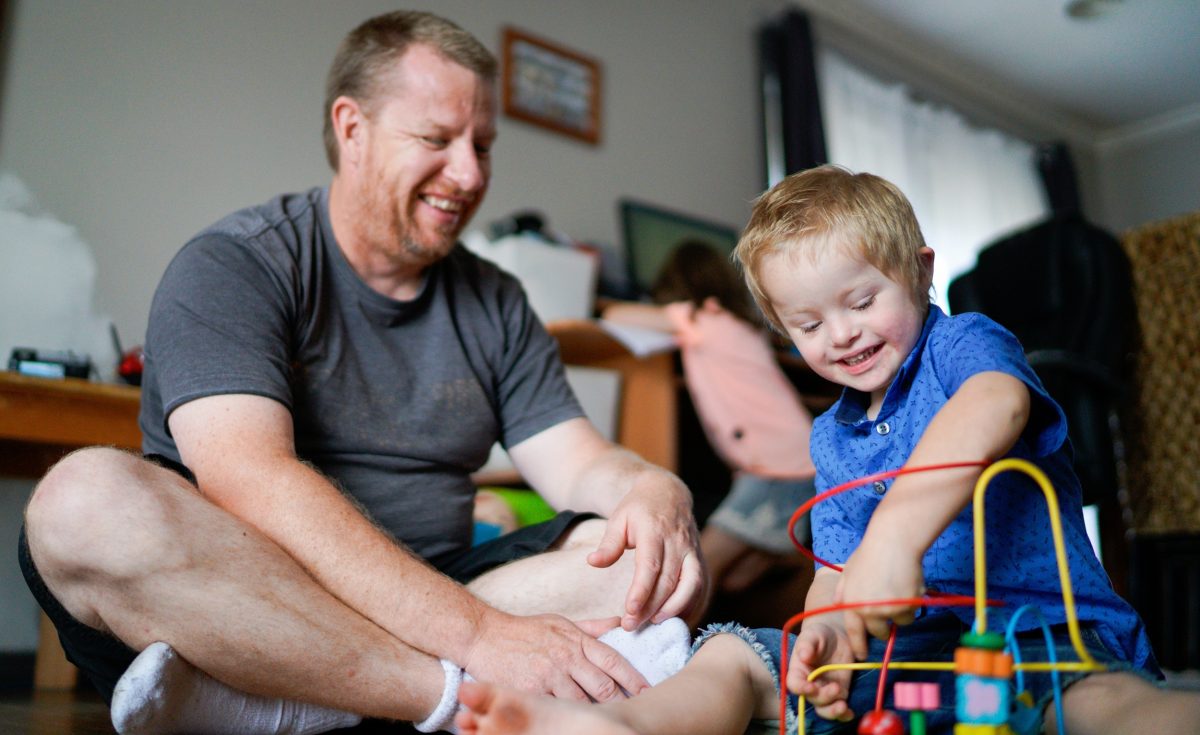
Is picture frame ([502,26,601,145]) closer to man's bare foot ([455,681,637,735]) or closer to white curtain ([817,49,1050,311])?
white curtain ([817,49,1050,311])

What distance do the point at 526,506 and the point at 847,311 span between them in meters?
1.14

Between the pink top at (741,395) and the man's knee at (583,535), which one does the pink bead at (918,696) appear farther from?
the pink top at (741,395)

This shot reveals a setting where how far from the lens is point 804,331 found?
2.77 feet

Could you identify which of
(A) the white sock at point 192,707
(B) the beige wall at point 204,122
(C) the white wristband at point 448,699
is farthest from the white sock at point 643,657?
(B) the beige wall at point 204,122

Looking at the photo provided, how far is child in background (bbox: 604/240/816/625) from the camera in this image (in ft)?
6.82

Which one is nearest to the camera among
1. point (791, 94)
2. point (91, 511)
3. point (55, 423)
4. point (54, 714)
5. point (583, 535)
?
point (91, 511)

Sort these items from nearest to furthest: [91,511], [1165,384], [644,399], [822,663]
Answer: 1. [822,663]
2. [91,511]
3. [1165,384]
4. [644,399]

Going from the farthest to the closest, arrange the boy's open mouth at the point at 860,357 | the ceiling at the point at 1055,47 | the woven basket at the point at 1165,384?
the ceiling at the point at 1055,47, the woven basket at the point at 1165,384, the boy's open mouth at the point at 860,357

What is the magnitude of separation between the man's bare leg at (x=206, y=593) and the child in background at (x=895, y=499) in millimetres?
303

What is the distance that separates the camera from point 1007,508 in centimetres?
80

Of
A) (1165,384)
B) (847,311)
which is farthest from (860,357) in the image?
(1165,384)

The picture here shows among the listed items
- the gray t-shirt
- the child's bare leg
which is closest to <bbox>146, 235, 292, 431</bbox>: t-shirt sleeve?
the gray t-shirt

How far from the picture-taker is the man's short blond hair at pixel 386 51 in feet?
4.45

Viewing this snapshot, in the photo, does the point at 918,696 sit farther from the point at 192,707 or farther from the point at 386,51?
the point at 386,51
